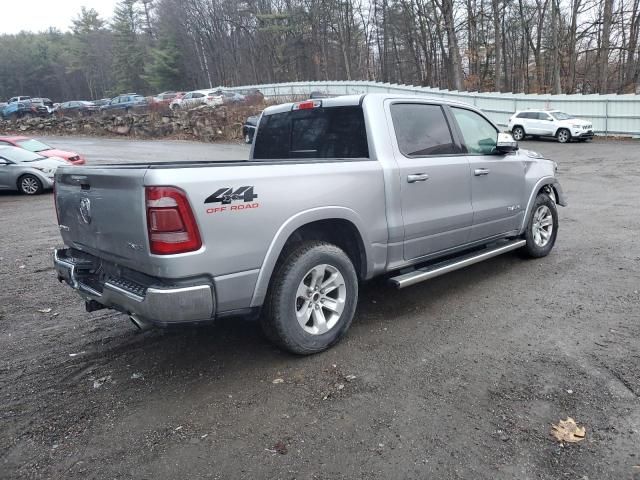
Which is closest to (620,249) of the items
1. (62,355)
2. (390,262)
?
(390,262)

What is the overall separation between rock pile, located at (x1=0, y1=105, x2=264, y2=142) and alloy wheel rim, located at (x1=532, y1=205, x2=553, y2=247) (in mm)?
25093

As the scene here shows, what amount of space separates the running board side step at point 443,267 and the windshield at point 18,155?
13286 mm

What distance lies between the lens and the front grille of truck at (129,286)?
311cm

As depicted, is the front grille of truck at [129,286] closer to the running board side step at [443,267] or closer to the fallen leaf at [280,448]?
the fallen leaf at [280,448]

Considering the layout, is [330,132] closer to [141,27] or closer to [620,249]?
[620,249]

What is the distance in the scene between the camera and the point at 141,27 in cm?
7981

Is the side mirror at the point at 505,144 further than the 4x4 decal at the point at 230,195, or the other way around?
the side mirror at the point at 505,144

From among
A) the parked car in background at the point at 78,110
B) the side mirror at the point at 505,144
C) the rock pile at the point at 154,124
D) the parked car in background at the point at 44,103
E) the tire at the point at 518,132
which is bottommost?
the tire at the point at 518,132

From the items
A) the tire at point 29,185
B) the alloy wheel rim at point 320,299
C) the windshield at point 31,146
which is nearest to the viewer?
the alloy wheel rim at point 320,299

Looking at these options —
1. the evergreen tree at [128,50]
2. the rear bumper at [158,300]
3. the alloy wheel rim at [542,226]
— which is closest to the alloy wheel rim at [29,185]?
the rear bumper at [158,300]

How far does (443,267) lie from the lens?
450 cm

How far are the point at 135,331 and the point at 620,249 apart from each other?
5.79 meters

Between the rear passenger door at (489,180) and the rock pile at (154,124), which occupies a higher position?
the rock pile at (154,124)

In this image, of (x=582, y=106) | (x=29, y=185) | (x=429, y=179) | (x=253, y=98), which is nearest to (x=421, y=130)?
(x=429, y=179)
